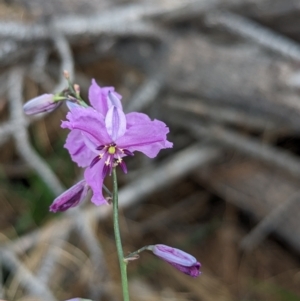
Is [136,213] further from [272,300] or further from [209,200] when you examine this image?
[272,300]

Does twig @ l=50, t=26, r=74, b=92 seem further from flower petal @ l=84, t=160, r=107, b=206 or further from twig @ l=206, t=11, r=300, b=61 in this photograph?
flower petal @ l=84, t=160, r=107, b=206

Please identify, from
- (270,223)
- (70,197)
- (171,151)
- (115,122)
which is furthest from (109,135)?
(171,151)

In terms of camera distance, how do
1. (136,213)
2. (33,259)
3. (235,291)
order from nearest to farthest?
(33,259) < (235,291) < (136,213)

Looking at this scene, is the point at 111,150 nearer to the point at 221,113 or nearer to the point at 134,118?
the point at 134,118

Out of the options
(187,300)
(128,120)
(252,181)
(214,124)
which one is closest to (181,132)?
(214,124)

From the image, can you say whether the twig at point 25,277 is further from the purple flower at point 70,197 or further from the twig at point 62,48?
the purple flower at point 70,197

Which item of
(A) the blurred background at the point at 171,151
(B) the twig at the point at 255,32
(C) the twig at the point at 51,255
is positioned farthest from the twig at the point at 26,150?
(B) the twig at the point at 255,32

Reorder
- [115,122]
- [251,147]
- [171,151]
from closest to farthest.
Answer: [115,122] → [251,147] → [171,151]
